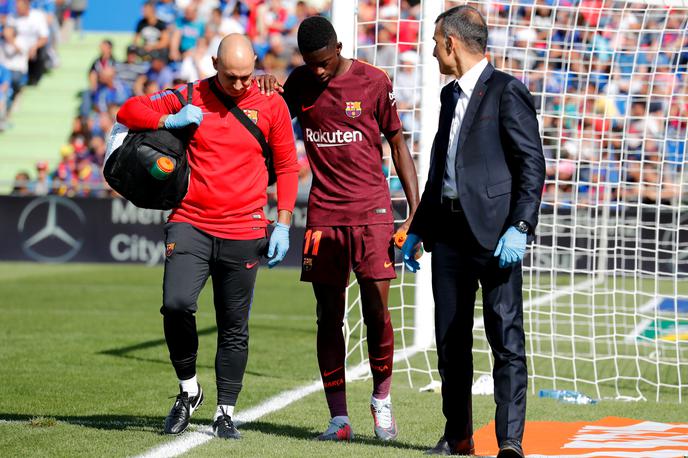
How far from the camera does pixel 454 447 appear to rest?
5.82 metres

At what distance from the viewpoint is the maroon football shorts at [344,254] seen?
6.55 meters

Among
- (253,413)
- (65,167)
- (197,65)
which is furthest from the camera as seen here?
(197,65)

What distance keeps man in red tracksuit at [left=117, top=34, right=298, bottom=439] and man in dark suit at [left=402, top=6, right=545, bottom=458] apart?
108cm

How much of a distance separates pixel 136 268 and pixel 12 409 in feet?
41.3

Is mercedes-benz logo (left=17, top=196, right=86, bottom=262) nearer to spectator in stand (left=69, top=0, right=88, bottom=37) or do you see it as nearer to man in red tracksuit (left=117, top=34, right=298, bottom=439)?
spectator in stand (left=69, top=0, right=88, bottom=37)

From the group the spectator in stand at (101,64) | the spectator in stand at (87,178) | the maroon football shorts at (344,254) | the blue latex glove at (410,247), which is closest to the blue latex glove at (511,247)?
the blue latex glove at (410,247)

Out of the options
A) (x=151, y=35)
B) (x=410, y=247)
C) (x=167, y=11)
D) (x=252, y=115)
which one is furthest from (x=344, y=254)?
(x=167, y=11)

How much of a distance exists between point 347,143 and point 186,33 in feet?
63.9

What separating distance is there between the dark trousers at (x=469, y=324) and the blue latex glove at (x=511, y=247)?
0.47 feet

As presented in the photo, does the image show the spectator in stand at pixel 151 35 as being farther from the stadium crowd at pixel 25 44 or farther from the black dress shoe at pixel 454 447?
the black dress shoe at pixel 454 447

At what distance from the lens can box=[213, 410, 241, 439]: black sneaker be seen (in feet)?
20.7

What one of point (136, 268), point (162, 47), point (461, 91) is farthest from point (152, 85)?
point (461, 91)

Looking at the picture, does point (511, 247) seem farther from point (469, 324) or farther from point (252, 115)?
point (252, 115)

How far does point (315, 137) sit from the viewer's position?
6578 millimetres
